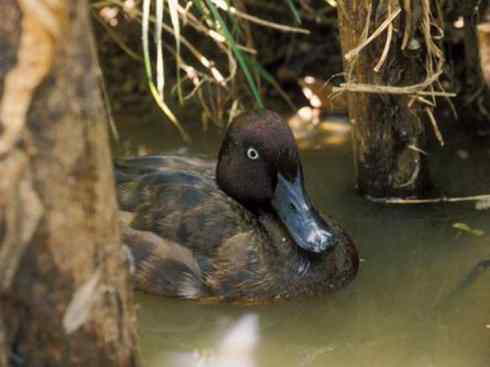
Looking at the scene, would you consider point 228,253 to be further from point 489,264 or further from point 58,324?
point 58,324

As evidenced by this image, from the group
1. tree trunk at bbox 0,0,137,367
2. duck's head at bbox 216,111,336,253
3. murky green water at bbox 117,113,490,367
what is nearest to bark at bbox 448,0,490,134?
murky green water at bbox 117,113,490,367

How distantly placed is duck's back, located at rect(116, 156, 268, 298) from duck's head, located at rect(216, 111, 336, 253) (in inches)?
3.7

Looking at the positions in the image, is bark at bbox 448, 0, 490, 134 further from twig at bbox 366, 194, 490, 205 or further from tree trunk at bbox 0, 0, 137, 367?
tree trunk at bbox 0, 0, 137, 367

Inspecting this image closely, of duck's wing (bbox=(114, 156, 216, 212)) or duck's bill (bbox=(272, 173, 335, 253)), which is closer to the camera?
duck's bill (bbox=(272, 173, 335, 253))

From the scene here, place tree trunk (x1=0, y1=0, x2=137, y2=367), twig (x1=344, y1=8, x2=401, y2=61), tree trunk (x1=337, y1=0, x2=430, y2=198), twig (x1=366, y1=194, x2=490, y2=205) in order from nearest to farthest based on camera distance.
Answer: tree trunk (x1=0, y1=0, x2=137, y2=367)
twig (x1=344, y1=8, x2=401, y2=61)
tree trunk (x1=337, y1=0, x2=430, y2=198)
twig (x1=366, y1=194, x2=490, y2=205)

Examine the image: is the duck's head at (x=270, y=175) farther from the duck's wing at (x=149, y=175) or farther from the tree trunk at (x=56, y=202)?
the tree trunk at (x=56, y=202)

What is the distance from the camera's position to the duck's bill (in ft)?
13.2

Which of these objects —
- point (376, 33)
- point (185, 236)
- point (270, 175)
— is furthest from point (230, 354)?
point (376, 33)

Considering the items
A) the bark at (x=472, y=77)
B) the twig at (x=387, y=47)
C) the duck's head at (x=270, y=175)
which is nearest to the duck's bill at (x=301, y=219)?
the duck's head at (x=270, y=175)

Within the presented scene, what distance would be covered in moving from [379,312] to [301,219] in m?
0.48

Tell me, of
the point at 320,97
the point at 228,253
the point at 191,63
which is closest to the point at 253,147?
the point at 228,253

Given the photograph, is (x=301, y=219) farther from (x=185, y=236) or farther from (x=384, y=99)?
(x=384, y=99)

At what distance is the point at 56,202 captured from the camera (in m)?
2.15

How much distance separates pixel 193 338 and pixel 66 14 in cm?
198
